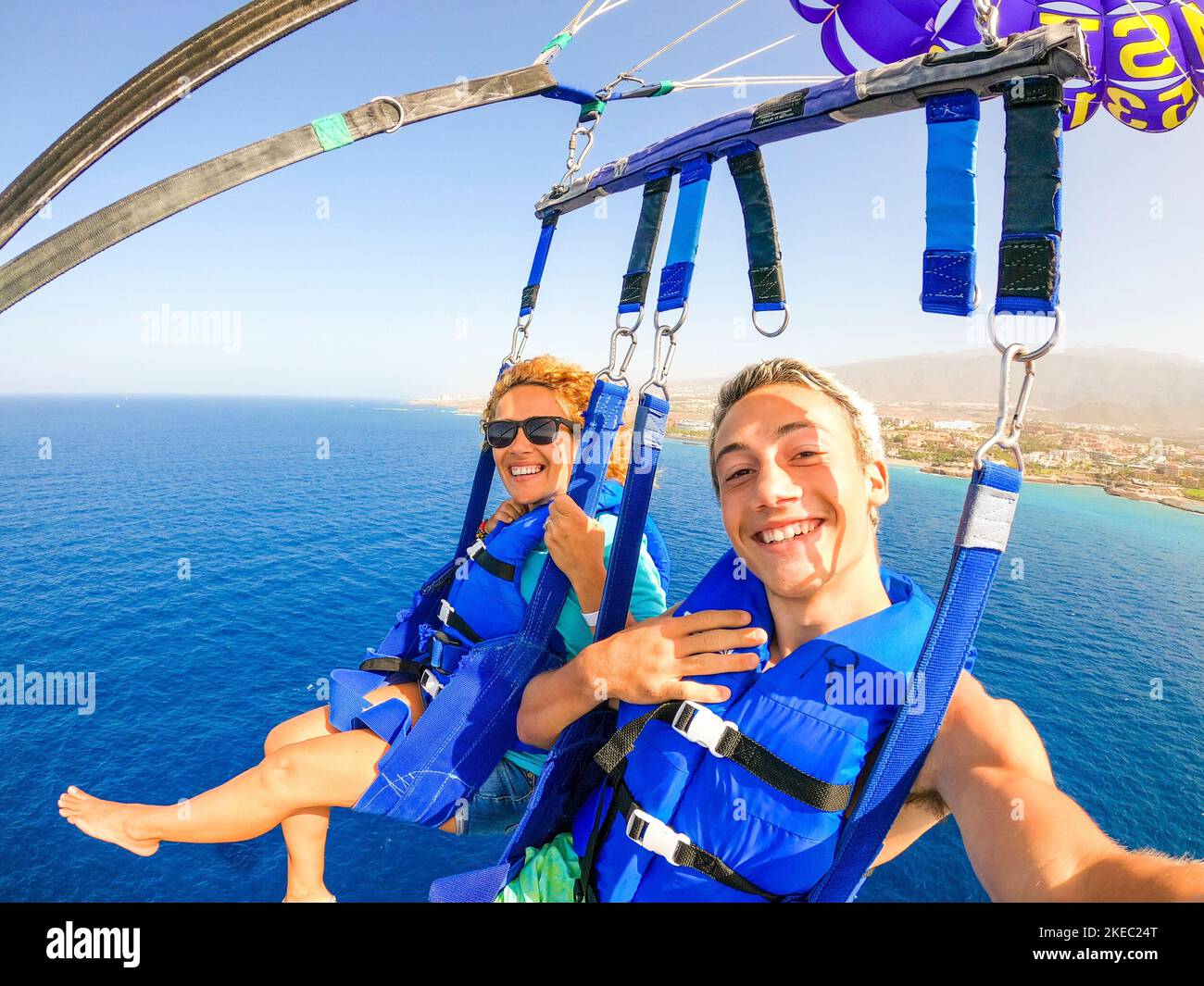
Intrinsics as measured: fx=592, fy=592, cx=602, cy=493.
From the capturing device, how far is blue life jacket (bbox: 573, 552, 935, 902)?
1.46m

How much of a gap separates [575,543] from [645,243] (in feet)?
3.96

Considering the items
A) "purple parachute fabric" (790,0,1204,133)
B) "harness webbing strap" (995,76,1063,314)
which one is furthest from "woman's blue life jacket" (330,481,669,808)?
"purple parachute fabric" (790,0,1204,133)

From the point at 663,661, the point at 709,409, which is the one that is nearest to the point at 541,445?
the point at 709,409

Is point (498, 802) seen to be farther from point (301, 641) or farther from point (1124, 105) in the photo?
point (301, 641)

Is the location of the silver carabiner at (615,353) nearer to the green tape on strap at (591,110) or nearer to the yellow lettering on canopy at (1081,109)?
the green tape on strap at (591,110)

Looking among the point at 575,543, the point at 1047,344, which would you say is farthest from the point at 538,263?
the point at 1047,344

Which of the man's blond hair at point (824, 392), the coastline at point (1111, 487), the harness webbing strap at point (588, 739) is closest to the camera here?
the man's blond hair at point (824, 392)

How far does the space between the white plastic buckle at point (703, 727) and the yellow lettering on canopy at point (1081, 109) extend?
332 inches

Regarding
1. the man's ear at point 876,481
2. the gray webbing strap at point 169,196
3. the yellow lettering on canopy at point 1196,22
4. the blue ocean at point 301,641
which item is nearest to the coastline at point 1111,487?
the blue ocean at point 301,641

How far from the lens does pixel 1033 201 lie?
4.24ft

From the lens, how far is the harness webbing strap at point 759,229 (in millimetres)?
2086

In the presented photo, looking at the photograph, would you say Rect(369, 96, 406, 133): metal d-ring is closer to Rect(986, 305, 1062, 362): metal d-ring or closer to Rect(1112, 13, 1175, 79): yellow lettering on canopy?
Rect(986, 305, 1062, 362): metal d-ring

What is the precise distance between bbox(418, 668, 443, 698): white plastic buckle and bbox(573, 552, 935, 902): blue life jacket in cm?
115
